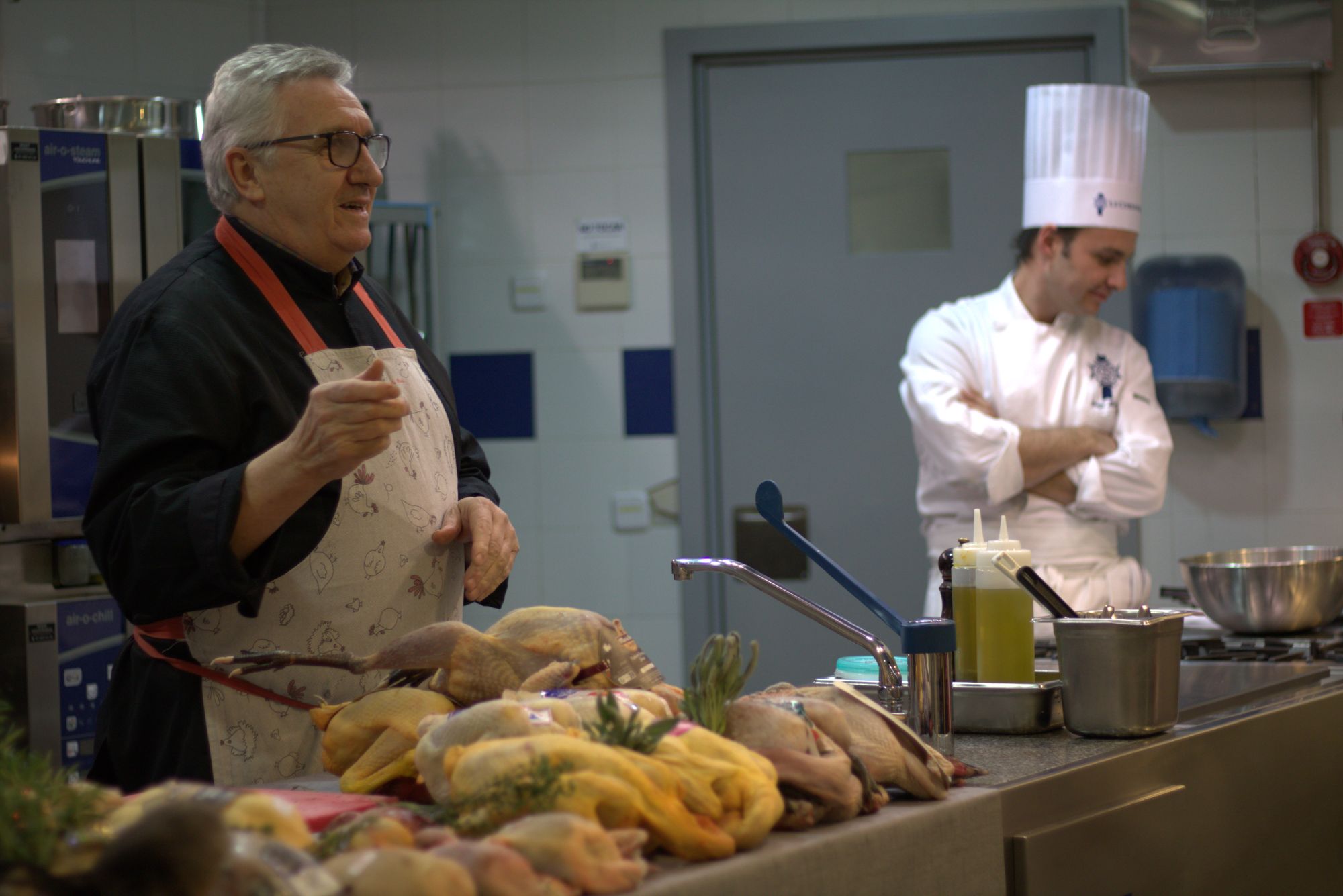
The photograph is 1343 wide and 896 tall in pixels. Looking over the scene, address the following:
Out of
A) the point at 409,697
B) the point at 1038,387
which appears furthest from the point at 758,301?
the point at 409,697

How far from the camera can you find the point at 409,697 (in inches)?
44.9

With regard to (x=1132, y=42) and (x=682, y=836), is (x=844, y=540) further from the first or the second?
(x=682, y=836)

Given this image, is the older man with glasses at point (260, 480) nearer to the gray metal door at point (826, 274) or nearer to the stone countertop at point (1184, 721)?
the stone countertop at point (1184, 721)

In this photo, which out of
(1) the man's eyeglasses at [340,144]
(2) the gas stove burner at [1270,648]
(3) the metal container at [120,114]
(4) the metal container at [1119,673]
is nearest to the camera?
(4) the metal container at [1119,673]

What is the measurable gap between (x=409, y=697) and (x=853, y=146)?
2.86 m

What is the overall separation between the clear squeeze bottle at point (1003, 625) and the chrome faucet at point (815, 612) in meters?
0.21

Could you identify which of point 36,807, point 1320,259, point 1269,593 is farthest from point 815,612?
point 1320,259

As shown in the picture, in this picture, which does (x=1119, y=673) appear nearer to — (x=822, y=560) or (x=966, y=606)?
(x=966, y=606)

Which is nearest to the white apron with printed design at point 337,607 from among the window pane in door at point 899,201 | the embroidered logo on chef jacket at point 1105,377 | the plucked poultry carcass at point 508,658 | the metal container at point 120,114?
the plucked poultry carcass at point 508,658

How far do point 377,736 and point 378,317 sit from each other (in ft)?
2.87

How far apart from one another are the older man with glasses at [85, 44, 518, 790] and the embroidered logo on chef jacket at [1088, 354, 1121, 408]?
1.67 m

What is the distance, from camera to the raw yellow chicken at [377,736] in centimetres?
111

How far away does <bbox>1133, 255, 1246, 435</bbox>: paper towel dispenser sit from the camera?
11.2 ft

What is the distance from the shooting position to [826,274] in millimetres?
3717
